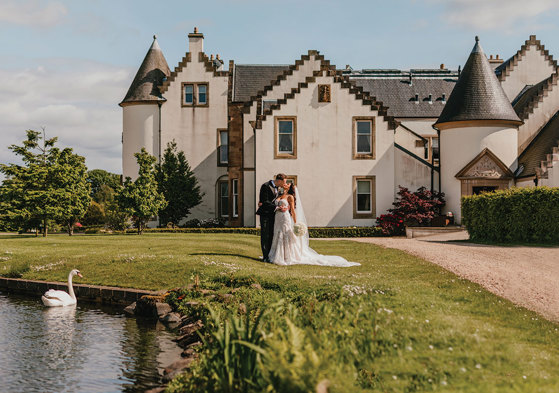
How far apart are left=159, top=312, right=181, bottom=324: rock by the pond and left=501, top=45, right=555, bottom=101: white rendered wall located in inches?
1408

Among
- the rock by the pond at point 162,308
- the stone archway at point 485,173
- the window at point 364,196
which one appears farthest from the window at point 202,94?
the rock by the pond at point 162,308

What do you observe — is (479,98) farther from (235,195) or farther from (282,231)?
(282,231)

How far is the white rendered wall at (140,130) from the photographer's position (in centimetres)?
4481

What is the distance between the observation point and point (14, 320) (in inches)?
557

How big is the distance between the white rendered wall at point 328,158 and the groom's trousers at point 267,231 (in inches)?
697

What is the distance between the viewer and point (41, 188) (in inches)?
1341

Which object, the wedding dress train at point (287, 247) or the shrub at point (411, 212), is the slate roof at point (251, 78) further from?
the wedding dress train at point (287, 247)

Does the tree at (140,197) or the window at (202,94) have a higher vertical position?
the window at (202,94)

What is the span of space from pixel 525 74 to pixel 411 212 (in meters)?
15.7

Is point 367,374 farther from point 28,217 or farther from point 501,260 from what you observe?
point 28,217

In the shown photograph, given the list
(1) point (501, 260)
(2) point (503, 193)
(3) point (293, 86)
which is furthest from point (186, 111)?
(1) point (501, 260)

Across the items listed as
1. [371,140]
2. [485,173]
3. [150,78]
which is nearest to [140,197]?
[371,140]

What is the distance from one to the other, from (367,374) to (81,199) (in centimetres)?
3204

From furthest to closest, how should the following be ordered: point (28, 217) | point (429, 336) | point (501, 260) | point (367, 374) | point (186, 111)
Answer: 1. point (186, 111)
2. point (28, 217)
3. point (501, 260)
4. point (429, 336)
5. point (367, 374)
